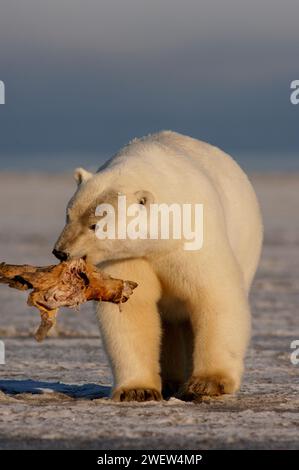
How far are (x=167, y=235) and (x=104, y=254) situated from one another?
14.0 inches

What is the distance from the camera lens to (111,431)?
19.3 ft

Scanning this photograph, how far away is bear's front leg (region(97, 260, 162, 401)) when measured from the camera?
23.4 ft

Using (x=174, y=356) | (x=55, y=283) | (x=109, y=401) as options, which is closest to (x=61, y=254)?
(x=55, y=283)

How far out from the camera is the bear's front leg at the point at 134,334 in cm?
712

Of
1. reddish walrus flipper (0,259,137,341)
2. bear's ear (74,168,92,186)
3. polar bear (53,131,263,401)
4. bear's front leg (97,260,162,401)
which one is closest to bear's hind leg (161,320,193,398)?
polar bear (53,131,263,401)

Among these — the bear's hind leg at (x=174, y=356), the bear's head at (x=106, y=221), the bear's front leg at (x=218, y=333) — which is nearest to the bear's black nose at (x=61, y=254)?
the bear's head at (x=106, y=221)

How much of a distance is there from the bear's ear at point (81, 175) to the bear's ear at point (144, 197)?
329 millimetres

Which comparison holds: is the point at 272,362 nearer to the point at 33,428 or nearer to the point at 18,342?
the point at 18,342

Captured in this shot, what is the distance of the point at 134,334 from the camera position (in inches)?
283

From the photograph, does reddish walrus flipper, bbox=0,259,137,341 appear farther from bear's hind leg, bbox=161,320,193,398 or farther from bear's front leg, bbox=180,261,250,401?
bear's hind leg, bbox=161,320,193,398

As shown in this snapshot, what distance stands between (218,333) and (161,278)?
0.44 m

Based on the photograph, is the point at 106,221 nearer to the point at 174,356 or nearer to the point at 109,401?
the point at 109,401

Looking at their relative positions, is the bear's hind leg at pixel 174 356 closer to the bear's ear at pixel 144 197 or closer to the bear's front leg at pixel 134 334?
the bear's front leg at pixel 134 334
